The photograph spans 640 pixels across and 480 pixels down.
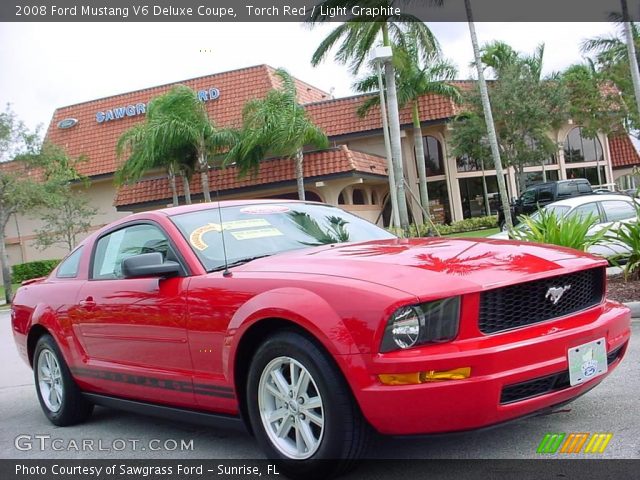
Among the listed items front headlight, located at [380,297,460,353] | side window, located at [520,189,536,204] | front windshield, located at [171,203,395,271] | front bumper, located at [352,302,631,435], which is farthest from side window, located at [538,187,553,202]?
front headlight, located at [380,297,460,353]

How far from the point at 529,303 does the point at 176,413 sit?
7.50 ft

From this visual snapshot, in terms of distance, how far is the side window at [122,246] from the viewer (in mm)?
4848

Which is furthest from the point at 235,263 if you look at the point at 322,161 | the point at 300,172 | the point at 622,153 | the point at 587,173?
the point at 622,153

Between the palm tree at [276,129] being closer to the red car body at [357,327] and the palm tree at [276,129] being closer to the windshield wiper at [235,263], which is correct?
the red car body at [357,327]

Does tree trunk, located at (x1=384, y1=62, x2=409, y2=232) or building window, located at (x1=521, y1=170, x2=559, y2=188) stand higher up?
tree trunk, located at (x1=384, y1=62, x2=409, y2=232)

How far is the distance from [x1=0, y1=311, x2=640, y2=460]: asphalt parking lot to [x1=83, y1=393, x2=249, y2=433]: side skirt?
0.24m

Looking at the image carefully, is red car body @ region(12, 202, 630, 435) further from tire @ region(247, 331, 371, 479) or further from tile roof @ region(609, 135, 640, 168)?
tile roof @ region(609, 135, 640, 168)

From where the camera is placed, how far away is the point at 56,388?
5738mm

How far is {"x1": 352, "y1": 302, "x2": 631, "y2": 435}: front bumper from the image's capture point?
318cm

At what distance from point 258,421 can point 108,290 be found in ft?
5.70

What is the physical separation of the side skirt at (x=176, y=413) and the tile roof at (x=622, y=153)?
4813cm

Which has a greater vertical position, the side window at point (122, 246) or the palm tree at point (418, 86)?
the palm tree at point (418, 86)

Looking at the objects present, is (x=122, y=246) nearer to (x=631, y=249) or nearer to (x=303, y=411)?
(x=303, y=411)

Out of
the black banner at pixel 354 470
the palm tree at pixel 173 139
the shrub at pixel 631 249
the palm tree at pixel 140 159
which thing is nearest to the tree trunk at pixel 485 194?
the palm tree at pixel 173 139
